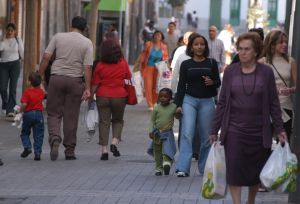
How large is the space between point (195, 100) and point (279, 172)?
12.8ft

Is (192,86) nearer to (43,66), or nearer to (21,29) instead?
(43,66)

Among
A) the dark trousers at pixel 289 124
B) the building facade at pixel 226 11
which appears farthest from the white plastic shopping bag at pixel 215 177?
the building facade at pixel 226 11

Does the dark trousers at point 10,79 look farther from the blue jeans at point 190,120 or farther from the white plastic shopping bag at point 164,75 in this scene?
the blue jeans at point 190,120

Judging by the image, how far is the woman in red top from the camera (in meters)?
14.3

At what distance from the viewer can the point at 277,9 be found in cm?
8838

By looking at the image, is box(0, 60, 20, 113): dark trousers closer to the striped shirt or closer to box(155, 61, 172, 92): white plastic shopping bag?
box(155, 61, 172, 92): white plastic shopping bag

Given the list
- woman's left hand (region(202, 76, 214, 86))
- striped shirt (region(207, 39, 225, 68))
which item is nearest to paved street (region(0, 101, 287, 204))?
woman's left hand (region(202, 76, 214, 86))

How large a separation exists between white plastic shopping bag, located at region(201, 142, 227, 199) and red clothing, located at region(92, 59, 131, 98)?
5.40 metres

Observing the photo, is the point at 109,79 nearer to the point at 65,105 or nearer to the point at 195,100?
the point at 65,105

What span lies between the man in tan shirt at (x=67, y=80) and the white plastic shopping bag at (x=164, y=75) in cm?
691

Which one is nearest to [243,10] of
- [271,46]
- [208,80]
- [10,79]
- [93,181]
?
[10,79]

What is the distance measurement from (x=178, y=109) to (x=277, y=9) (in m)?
77.1

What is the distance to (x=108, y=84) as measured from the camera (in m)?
14.3

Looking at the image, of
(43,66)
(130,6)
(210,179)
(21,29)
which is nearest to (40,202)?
(210,179)
